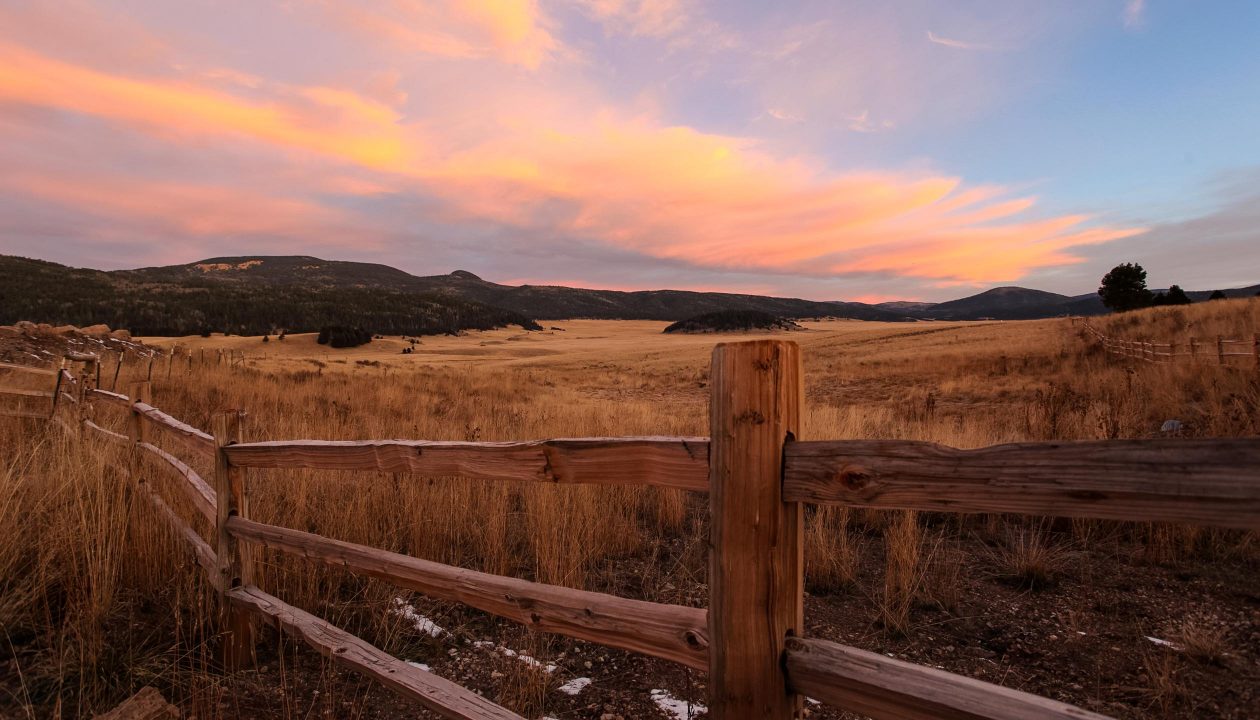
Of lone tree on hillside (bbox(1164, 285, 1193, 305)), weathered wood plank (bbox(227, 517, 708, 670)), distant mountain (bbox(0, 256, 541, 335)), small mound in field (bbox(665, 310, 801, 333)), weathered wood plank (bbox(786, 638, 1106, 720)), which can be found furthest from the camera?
small mound in field (bbox(665, 310, 801, 333))

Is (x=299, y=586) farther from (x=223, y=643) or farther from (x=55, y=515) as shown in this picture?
(x=55, y=515)

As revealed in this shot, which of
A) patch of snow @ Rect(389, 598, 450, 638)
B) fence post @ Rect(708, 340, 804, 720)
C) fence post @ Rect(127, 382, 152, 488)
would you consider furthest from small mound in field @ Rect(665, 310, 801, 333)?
fence post @ Rect(708, 340, 804, 720)

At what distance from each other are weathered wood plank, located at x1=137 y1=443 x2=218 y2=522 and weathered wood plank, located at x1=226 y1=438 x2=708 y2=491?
3.71 ft

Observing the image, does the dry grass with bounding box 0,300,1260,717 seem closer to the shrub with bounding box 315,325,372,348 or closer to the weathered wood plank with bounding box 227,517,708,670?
the weathered wood plank with bounding box 227,517,708,670

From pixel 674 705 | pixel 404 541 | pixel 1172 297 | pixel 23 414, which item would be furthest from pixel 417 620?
pixel 1172 297

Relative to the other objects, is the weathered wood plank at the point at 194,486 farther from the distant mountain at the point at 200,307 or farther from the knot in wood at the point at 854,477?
the distant mountain at the point at 200,307

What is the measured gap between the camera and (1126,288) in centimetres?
6212

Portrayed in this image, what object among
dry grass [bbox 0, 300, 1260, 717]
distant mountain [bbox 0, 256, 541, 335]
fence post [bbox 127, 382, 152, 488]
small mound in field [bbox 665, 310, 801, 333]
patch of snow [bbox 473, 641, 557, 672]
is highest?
distant mountain [bbox 0, 256, 541, 335]

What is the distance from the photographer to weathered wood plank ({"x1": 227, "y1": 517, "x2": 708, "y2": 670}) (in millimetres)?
2010

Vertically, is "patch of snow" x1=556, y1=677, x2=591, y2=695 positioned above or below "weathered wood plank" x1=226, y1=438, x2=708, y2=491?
below

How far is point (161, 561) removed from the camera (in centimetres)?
424

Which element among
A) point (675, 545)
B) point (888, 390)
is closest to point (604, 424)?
point (675, 545)

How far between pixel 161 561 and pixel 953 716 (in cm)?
495

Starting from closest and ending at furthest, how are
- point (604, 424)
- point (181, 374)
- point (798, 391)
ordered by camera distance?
point (798, 391), point (604, 424), point (181, 374)
